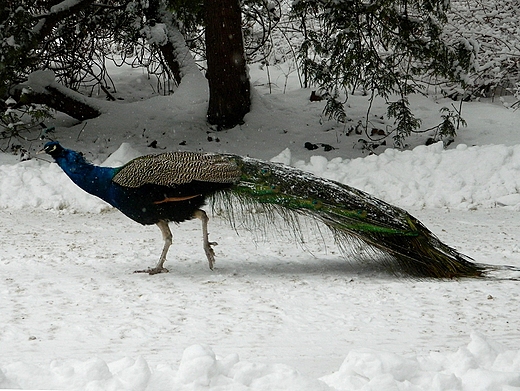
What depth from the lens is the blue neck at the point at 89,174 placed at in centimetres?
582

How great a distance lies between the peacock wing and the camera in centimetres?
570

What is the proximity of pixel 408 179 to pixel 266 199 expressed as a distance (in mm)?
4025

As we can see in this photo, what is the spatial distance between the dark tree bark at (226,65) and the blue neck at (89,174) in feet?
19.5

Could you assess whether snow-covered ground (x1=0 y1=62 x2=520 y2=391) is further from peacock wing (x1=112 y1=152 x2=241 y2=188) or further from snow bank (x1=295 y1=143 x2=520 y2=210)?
peacock wing (x1=112 y1=152 x2=241 y2=188)

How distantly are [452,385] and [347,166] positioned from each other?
22.5ft

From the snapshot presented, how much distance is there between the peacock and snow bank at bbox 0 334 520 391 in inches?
91.0

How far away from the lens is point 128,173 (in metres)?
5.76

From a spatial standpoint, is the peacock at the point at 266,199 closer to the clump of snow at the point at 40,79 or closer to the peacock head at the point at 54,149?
the peacock head at the point at 54,149

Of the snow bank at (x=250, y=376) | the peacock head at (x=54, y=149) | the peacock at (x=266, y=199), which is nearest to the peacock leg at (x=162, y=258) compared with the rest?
the peacock at (x=266, y=199)

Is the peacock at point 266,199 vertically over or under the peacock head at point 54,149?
under

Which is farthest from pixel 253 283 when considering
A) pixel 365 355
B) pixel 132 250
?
pixel 365 355

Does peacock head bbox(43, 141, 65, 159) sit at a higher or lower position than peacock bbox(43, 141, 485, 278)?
higher

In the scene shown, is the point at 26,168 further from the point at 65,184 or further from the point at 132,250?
the point at 132,250

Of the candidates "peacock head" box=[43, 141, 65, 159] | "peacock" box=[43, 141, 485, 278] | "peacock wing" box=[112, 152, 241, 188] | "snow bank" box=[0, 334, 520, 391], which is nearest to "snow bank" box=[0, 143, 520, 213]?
"peacock head" box=[43, 141, 65, 159]
